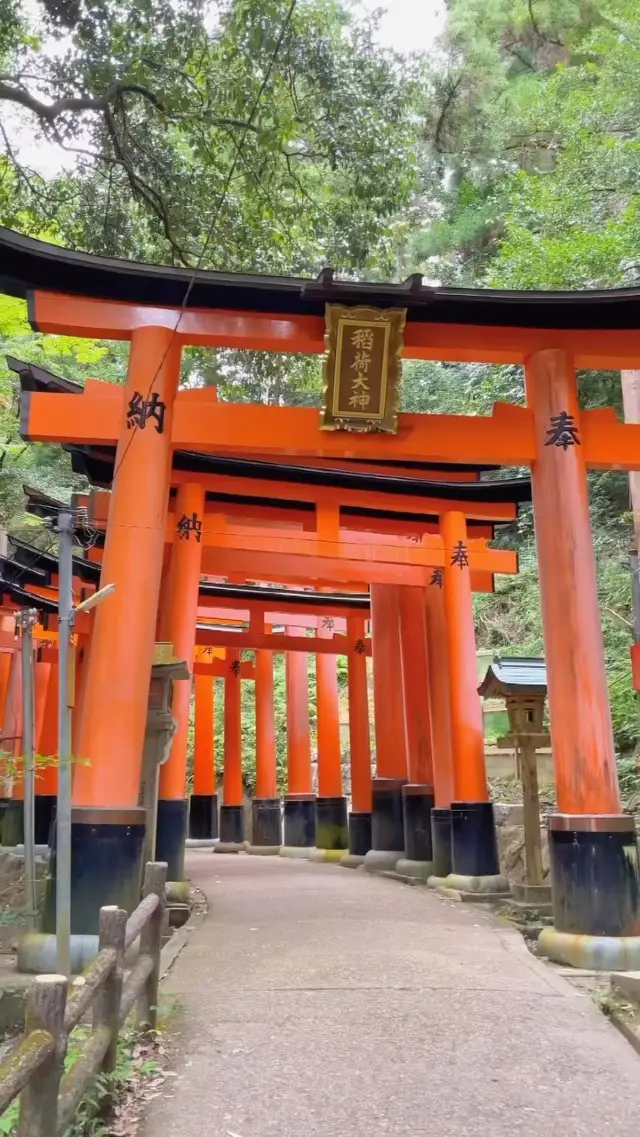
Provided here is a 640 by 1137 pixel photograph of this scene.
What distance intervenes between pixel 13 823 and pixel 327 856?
627cm

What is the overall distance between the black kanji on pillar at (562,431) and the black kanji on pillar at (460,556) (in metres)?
4.12

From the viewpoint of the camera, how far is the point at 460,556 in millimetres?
11781

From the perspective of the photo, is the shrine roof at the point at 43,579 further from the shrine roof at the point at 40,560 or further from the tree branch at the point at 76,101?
the tree branch at the point at 76,101

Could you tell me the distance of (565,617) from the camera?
732cm

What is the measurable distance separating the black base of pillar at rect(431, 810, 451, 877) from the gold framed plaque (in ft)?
20.9

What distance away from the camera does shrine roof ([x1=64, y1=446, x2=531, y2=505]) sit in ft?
35.2

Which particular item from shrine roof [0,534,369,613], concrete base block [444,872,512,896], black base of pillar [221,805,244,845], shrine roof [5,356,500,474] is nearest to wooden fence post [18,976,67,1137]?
shrine roof [5,356,500,474]

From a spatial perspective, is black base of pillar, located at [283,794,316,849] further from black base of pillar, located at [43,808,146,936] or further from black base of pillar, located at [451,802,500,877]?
black base of pillar, located at [43,808,146,936]

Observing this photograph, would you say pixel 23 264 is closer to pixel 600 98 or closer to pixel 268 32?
pixel 268 32

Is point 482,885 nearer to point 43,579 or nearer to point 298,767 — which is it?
point 43,579

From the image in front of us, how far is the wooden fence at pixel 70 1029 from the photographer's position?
8.70 ft

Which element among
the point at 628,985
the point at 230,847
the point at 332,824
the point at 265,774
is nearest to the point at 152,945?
the point at 628,985

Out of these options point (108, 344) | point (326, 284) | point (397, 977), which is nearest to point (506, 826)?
point (397, 977)

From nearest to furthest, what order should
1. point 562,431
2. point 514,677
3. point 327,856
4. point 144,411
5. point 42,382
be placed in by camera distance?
1. point 144,411
2. point 562,431
3. point 42,382
4. point 514,677
5. point 327,856
